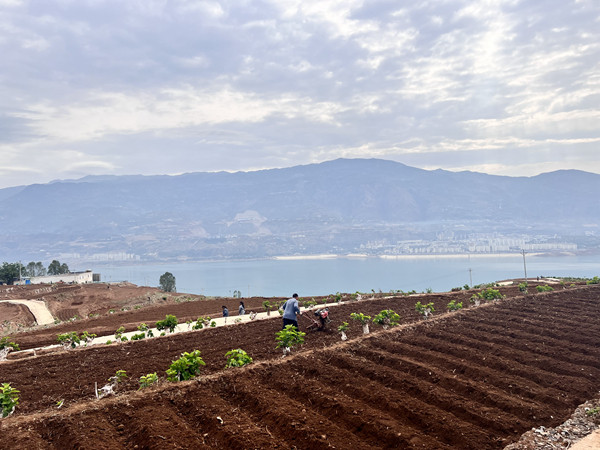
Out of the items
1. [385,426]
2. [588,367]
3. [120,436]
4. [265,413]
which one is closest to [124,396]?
[120,436]

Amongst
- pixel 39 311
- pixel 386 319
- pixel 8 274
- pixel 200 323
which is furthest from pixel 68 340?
pixel 8 274

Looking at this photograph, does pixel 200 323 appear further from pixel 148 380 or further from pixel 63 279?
pixel 63 279

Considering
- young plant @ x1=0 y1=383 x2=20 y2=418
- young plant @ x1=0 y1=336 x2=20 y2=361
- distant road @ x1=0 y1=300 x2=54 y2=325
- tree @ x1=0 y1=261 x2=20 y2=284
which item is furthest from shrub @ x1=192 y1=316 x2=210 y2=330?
tree @ x1=0 y1=261 x2=20 y2=284

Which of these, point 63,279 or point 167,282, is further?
point 63,279

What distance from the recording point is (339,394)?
7.84m

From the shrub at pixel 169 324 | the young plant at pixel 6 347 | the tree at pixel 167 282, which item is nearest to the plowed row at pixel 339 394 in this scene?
the young plant at pixel 6 347

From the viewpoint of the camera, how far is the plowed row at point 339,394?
20.7 feet

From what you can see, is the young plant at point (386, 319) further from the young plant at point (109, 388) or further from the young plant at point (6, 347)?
the young plant at point (6, 347)

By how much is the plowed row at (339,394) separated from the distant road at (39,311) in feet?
76.7

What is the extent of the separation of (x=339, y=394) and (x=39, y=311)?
35468 mm

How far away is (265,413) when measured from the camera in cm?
704

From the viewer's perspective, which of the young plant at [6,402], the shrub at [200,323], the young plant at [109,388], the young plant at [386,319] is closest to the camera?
the young plant at [6,402]

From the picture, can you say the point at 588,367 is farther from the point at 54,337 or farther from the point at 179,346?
the point at 54,337

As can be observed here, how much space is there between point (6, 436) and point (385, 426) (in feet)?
18.0
